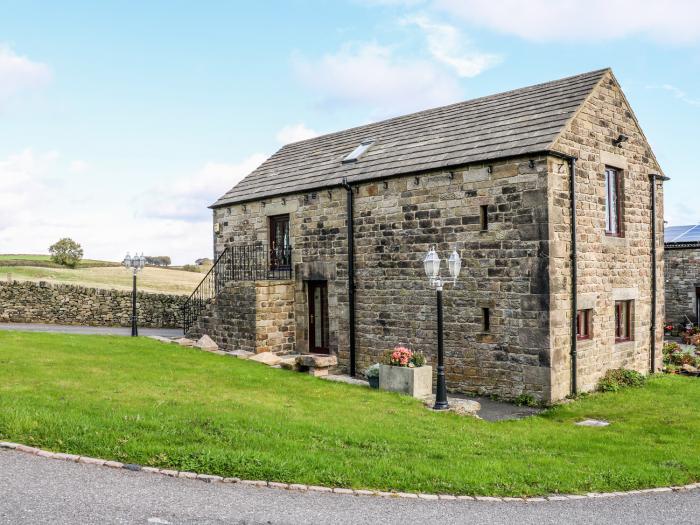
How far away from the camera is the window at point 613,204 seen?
16.2m

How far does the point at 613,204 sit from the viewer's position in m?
16.5

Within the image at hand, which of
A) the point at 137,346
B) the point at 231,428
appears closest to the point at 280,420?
the point at 231,428

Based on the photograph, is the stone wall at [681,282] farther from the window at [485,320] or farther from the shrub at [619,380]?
the window at [485,320]

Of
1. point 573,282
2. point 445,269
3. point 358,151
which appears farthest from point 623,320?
point 358,151

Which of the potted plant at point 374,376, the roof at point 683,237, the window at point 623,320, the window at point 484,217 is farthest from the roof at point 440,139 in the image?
the roof at point 683,237

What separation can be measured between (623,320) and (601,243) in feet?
8.98

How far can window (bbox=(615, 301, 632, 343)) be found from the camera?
16.7 m

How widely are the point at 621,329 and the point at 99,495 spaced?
1437 centimetres

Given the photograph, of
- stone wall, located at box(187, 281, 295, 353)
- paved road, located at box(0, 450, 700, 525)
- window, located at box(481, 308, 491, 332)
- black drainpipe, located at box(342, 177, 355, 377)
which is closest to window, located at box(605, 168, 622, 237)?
window, located at box(481, 308, 491, 332)

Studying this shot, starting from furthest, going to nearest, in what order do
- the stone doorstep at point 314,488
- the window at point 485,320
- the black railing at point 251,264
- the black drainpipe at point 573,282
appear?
1. the black railing at point 251,264
2. the window at point 485,320
3. the black drainpipe at point 573,282
4. the stone doorstep at point 314,488

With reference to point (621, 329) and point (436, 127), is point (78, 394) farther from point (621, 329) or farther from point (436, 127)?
point (621, 329)

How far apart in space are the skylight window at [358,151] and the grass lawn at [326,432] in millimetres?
7392

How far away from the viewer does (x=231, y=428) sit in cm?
902

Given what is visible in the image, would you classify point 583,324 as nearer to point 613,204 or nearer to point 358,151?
point 613,204
